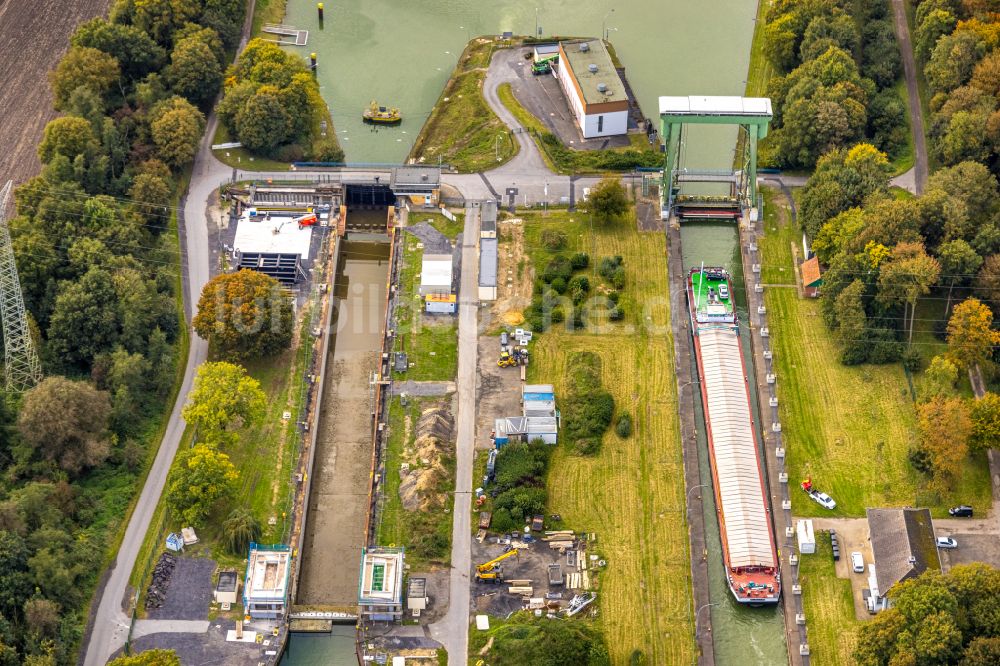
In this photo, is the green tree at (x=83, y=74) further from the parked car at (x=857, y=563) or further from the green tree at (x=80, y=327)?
the parked car at (x=857, y=563)

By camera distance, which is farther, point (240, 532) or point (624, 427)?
point (624, 427)

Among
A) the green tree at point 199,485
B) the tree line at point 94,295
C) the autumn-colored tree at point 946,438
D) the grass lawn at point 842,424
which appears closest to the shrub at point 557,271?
the grass lawn at point 842,424

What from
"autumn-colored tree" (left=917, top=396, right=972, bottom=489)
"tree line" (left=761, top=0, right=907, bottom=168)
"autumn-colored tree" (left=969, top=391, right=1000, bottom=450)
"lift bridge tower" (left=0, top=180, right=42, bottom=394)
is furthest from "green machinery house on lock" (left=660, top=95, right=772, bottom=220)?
"lift bridge tower" (left=0, top=180, right=42, bottom=394)

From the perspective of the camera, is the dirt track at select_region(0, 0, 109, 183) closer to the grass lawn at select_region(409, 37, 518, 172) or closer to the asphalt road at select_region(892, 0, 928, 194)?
the grass lawn at select_region(409, 37, 518, 172)

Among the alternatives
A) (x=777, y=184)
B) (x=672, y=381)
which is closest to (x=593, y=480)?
(x=672, y=381)

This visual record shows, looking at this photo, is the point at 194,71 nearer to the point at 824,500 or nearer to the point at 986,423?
the point at 824,500

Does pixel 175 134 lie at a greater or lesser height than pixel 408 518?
greater

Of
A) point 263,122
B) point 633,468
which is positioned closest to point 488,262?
point 633,468
